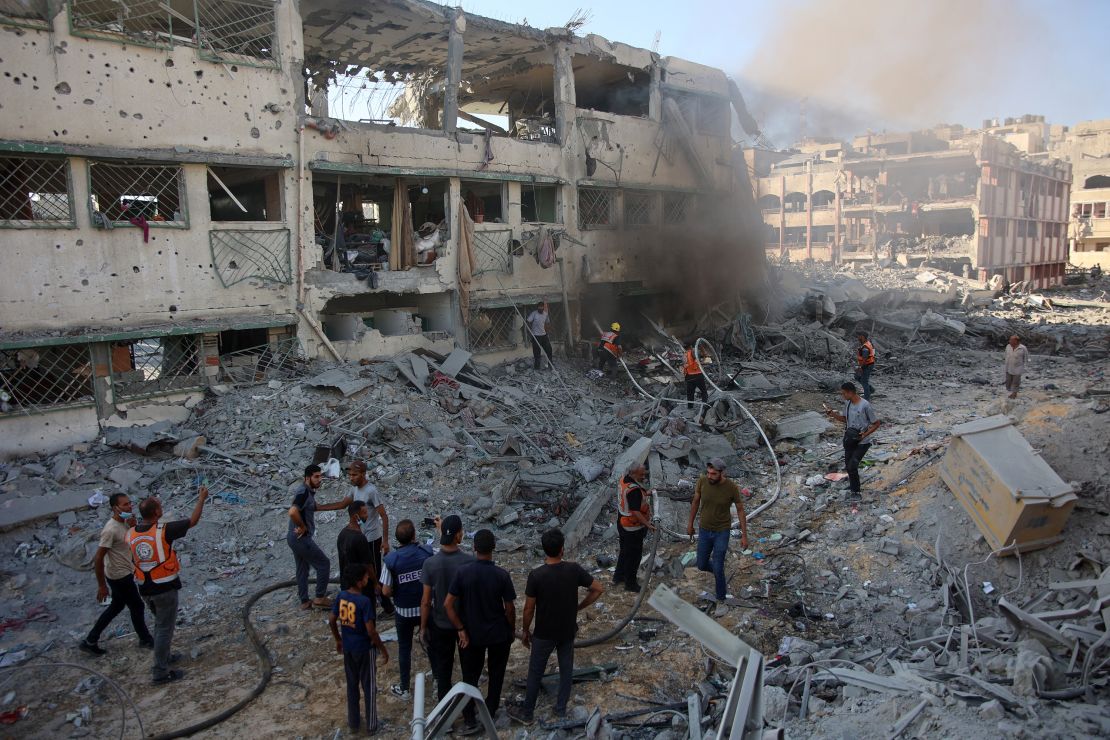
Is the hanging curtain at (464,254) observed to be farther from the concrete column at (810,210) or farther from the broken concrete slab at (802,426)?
the concrete column at (810,210)

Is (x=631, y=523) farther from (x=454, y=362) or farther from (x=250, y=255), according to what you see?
(x=250, y=255)

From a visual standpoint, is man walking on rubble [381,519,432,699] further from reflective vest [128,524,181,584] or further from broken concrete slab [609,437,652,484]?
broken concrete slab [609,437,652,484]

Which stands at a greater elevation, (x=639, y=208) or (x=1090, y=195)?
(x=1090, y=195)

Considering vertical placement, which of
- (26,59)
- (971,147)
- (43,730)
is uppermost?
(971,147)

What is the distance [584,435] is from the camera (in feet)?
40.1

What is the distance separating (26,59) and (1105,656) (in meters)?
14.0

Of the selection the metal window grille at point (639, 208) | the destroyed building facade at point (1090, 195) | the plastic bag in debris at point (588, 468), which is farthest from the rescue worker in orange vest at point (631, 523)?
the destroyed building facade at point (1090, 195)

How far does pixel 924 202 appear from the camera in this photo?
1416 inches

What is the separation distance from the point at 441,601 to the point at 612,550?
12.9 feet

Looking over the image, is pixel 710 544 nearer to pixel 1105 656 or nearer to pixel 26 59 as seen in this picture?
pixel 1105 656

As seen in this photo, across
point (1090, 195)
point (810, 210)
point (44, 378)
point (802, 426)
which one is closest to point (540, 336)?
point (802, 426)

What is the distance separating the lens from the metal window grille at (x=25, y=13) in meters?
9.84

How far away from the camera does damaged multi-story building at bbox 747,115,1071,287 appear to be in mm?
33375

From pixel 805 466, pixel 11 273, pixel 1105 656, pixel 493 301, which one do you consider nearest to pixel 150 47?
pixel 11 273
